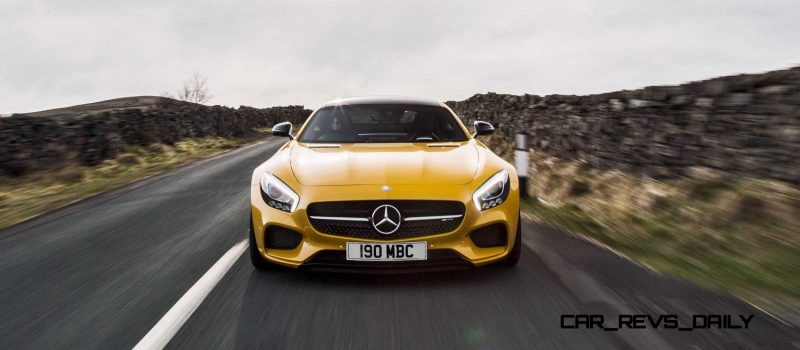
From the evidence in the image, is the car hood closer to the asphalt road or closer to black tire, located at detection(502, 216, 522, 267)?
black tire, located at detection(502, 216, 522, 267)

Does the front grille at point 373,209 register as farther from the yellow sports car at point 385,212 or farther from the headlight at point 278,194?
the headlight at point 278,194

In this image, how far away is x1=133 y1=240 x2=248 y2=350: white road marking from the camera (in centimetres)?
295

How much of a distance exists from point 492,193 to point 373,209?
0.85 m

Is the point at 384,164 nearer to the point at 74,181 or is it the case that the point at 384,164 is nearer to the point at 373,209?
the point at 373,209

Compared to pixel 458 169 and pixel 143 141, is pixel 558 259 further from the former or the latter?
pixel 143 141

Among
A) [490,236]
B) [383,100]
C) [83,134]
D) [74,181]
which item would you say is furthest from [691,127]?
[83,134]

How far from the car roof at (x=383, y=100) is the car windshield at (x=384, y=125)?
0.24 feet

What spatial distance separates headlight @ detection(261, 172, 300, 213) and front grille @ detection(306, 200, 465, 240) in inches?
5.8

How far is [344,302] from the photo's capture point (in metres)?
3.54

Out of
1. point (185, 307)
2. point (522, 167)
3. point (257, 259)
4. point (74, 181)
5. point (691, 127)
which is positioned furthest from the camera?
point (74, 181)

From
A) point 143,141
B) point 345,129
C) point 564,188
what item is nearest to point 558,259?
point 345,129

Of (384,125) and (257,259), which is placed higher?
(384,125)

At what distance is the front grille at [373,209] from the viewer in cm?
379

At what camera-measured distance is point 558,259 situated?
458 cm
